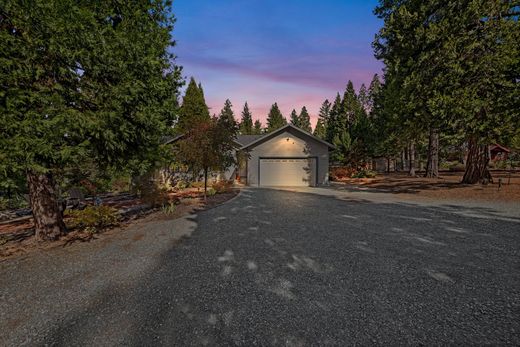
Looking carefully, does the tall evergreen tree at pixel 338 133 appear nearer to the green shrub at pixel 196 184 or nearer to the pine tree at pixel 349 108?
the pine tree at pixel 349 108

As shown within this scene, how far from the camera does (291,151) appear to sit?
1933 cm

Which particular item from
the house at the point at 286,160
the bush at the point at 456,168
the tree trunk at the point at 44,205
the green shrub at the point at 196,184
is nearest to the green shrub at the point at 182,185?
the green shrub at the point at 196,184

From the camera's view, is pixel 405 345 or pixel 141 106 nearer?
pixel 405 345

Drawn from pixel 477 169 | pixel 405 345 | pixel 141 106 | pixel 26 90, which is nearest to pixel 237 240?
pixel 405 345

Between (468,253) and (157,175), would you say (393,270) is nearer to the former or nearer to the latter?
(468,253)

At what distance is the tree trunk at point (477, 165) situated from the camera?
1402cm

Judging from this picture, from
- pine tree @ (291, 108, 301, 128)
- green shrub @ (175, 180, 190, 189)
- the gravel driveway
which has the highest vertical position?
pine tree @ (291, 108, 301, 128)

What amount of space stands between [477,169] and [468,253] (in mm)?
13877

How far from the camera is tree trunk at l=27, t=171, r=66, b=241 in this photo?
5.67 metres

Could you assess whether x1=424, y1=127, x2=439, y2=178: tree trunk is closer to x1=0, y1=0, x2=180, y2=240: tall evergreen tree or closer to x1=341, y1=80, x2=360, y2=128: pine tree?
x1=341, y1=80, x2=360, y2=128: pine tree

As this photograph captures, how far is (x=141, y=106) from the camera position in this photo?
19.0 feet

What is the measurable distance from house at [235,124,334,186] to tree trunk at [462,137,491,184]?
28.8 feet

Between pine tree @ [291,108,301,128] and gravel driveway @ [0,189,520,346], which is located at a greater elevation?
pine tree @ [291,108,301,128]

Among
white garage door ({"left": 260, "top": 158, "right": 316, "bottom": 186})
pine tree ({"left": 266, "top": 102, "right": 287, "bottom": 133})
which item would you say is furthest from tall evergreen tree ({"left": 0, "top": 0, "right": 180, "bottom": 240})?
pine tree ({"left": 266, "top": 102, "right": 287, "bottom": 133})
